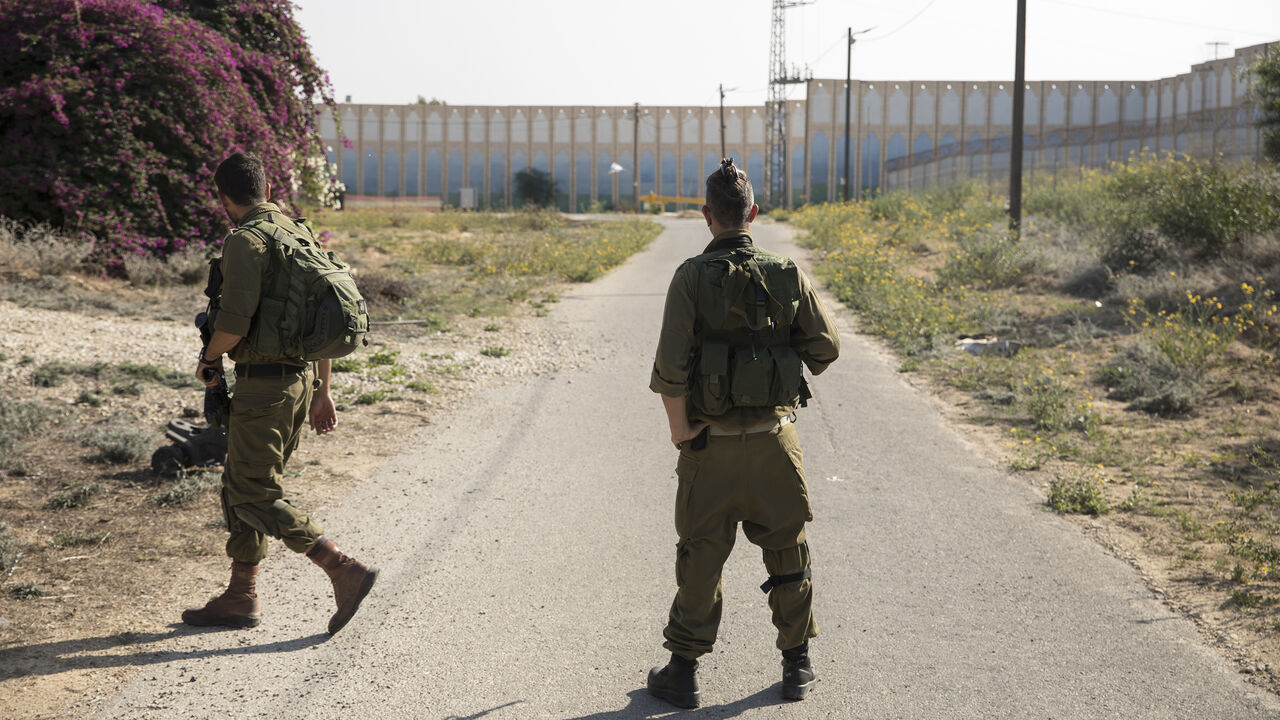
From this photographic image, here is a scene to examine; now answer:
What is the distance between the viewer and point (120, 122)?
13664 millimetres

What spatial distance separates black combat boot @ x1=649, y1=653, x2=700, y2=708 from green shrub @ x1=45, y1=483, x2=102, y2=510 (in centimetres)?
374

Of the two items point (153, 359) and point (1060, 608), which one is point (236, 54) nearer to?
point (153, 359)

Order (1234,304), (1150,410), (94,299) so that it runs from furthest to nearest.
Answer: (1234,304) → (94,299) → (1150,410)

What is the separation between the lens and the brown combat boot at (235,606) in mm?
4195

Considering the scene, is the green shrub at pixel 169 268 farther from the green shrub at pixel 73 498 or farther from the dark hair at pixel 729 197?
the dark hair at pixel 729 197

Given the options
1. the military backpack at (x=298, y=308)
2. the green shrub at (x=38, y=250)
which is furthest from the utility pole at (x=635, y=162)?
the military backpack at (x=298, y=308)

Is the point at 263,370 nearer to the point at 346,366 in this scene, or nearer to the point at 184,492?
the point at 184,492

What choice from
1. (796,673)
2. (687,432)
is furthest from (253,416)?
(796,673)

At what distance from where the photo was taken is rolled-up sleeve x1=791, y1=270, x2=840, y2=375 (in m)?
3.52

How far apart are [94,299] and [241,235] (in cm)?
946

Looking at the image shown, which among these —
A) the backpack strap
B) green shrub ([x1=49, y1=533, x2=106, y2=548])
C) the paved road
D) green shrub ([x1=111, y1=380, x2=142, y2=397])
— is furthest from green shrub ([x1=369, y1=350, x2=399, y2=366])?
the backpack strap

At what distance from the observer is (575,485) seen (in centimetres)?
652

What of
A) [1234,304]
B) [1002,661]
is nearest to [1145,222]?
[1234,304]

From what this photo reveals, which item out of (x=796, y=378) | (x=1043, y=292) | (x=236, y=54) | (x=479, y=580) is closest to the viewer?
(x=796, y=378)
